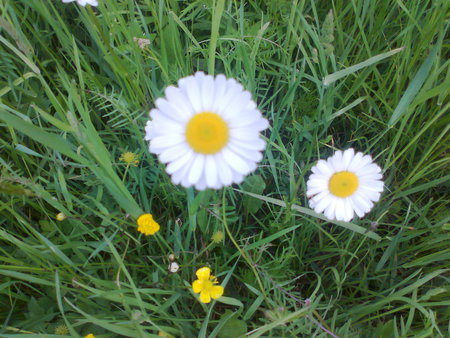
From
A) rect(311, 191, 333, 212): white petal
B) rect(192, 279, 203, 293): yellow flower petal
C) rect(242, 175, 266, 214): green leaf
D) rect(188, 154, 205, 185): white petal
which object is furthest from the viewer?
rect(242, 175, 266, 214): green leaf

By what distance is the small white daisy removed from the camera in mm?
1183

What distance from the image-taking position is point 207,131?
84 cm

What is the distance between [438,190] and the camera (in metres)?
1.54

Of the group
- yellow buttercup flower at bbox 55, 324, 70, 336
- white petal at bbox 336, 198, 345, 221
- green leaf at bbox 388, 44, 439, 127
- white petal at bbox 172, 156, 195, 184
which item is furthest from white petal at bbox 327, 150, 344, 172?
yellow buttercup flower at bbox 55, 324, 70, 336

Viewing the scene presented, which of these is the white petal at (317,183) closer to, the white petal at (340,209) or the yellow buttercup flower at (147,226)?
the white petal at (340,209)

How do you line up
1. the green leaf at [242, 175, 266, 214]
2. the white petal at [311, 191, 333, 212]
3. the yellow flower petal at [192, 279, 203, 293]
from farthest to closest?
the green leaf at [242, 175, 266, 214] → the white petal at [311, 191, 333, 212] → the yellow flower petal at [192, 279, 203, 293]

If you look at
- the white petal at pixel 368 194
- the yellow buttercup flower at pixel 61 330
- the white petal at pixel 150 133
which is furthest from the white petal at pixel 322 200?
the yellow buttercup flower at pixel 61 330

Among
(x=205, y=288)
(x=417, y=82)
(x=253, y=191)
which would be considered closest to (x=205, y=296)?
(x=205, y=288)

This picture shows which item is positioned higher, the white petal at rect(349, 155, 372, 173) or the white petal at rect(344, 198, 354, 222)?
the white petal at rect(349, 155, 372, 173)

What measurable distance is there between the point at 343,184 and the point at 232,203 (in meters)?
0.45

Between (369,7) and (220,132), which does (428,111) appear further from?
(220,132)

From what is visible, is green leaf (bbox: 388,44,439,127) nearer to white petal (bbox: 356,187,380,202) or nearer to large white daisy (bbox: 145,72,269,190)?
white petal (bbox: 356,187,380,202)

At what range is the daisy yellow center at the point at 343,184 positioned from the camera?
1.21 m

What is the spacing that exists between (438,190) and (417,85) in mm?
573
